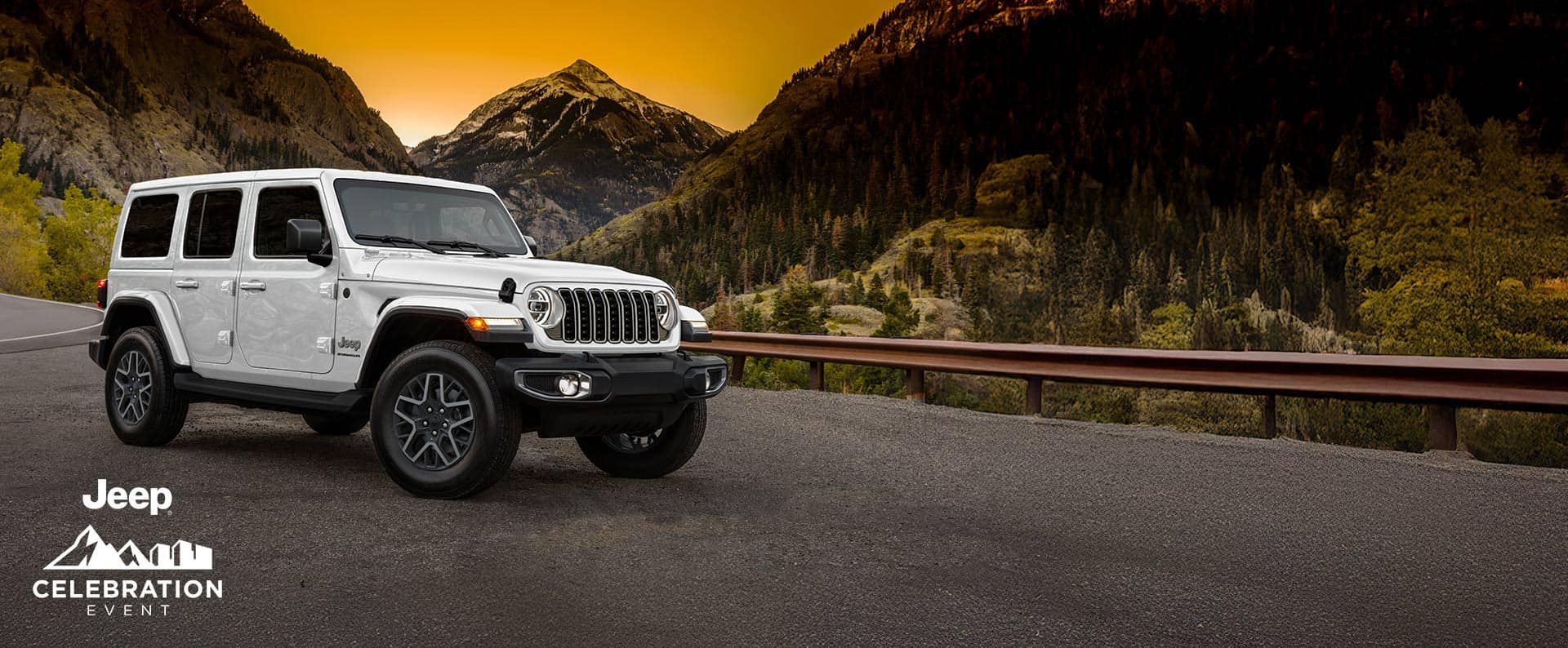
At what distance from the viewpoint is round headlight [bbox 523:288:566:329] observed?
6164mm

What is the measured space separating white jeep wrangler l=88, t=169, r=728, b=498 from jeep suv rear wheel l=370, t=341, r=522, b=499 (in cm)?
1

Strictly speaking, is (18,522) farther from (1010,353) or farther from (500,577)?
(1010,353)

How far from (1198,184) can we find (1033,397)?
431 ft

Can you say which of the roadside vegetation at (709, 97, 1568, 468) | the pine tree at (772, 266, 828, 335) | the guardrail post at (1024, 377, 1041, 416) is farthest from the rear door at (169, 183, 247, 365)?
the pine tree at (772, 266, 828, 335)

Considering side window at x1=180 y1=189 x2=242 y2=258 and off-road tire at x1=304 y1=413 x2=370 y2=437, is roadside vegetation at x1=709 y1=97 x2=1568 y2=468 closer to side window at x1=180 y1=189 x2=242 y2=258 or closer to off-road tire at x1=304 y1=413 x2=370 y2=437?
off-road tire at x1=304 y1=413 x2=370 y2=437

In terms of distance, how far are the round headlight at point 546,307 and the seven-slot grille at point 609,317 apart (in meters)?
0.04

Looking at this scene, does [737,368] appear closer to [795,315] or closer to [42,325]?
[42,325]

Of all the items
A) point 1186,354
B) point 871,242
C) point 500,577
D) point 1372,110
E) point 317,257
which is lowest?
point 500,577

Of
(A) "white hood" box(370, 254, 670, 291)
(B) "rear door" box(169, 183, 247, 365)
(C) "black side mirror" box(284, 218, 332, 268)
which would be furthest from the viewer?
(B) "rear door" box(169, 183, 247, 365)

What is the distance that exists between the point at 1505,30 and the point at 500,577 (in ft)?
458

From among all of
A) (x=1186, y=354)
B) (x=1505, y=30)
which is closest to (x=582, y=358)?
(x=1186, y=354)

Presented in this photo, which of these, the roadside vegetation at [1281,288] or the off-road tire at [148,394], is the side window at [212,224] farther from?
the roadside vegetation at [1281,288]

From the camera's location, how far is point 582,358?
20.0ft

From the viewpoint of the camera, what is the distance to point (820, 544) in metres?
5.42
